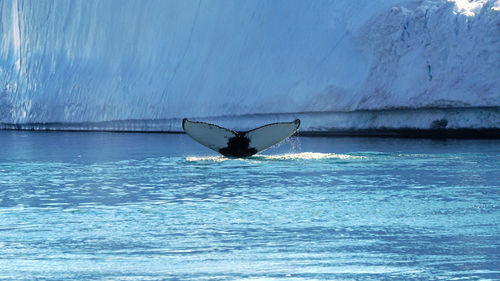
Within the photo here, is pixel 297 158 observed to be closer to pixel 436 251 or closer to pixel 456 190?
pixel 456 190

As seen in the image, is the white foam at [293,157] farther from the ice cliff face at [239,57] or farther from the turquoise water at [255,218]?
the ice cliff face at [239,57]

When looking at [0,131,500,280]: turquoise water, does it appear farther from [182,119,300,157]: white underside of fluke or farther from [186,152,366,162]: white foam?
[182,119,300,157]: white underside of fluke

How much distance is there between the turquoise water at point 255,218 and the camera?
480 cm

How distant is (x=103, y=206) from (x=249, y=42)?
41.4ft

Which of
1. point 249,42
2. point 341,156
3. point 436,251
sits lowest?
point 436,251

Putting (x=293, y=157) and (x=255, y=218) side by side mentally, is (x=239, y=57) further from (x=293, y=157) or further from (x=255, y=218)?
(x=255, y=218)

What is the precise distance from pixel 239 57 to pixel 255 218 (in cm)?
1332

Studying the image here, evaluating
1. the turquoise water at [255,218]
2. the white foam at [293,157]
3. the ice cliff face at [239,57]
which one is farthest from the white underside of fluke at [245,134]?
the ice cliff face at [239,57]

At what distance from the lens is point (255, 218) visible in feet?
21.6

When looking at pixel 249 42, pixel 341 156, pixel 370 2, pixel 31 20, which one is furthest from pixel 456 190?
pixel 31 20

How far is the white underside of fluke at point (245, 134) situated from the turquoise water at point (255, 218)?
1.38ft

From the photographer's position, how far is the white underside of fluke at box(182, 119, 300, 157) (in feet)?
40.6

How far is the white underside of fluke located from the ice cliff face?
14.0 feet

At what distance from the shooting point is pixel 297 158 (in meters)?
12.1
